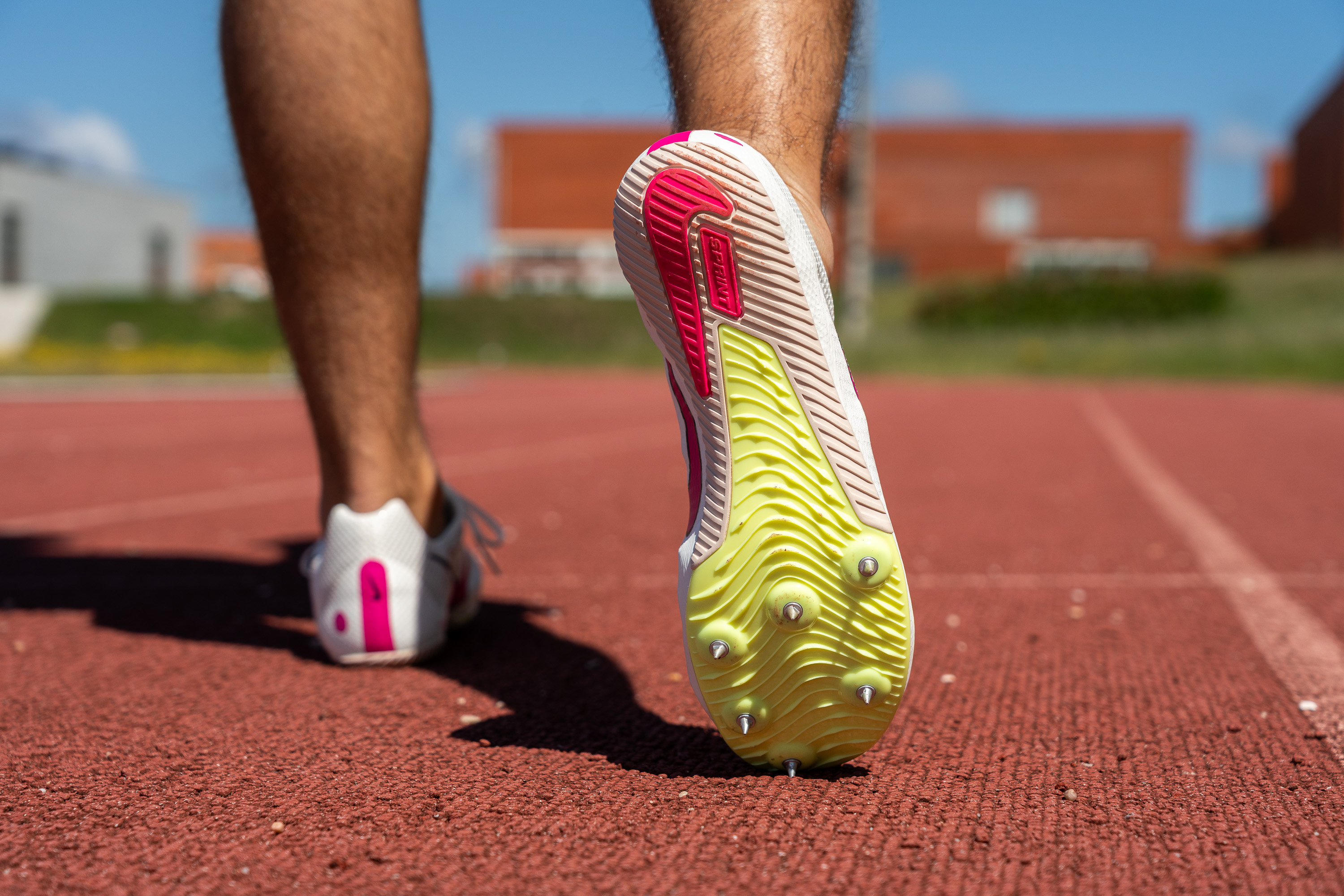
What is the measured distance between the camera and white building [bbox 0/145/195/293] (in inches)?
1326

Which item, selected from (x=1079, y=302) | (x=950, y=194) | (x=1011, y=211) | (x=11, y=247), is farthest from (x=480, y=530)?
(x=1011, y=211)

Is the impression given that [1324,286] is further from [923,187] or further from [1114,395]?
[923,187]

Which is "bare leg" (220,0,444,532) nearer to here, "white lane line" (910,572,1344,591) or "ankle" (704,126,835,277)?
"ankle" (704,126,835,277)

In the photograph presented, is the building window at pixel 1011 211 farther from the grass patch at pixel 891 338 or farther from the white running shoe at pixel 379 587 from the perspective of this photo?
the white running shoe at pixel 379 587

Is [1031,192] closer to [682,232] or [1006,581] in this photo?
[1006,581]

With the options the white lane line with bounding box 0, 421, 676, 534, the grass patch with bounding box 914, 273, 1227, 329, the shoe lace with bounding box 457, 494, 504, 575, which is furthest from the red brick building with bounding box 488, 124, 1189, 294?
the shoe lace with bounding box 457, 494, 504, 575

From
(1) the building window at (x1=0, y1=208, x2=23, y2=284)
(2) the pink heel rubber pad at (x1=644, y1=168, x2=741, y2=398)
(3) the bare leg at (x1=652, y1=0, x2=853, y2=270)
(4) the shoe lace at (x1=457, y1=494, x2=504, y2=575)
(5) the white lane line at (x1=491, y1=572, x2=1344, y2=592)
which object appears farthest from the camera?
(1) the building window at (x1=0, y1=208, x2=23, y2=284)

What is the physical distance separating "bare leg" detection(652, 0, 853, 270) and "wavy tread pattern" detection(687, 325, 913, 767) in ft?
0.61

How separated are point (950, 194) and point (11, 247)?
29286 millimetres

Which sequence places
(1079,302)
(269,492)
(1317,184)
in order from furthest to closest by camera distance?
1. (1317,184)
2. (1079,302)
3. (269,492)

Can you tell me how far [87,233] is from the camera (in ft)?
119

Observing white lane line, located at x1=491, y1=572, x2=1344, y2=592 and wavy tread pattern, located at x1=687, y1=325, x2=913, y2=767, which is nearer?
wavy tread pattern, located at x1=687, y1=325, x2=913, y2=767

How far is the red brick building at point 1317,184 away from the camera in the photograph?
3012 centimetres

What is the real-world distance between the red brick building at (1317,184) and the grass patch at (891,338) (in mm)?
1823
